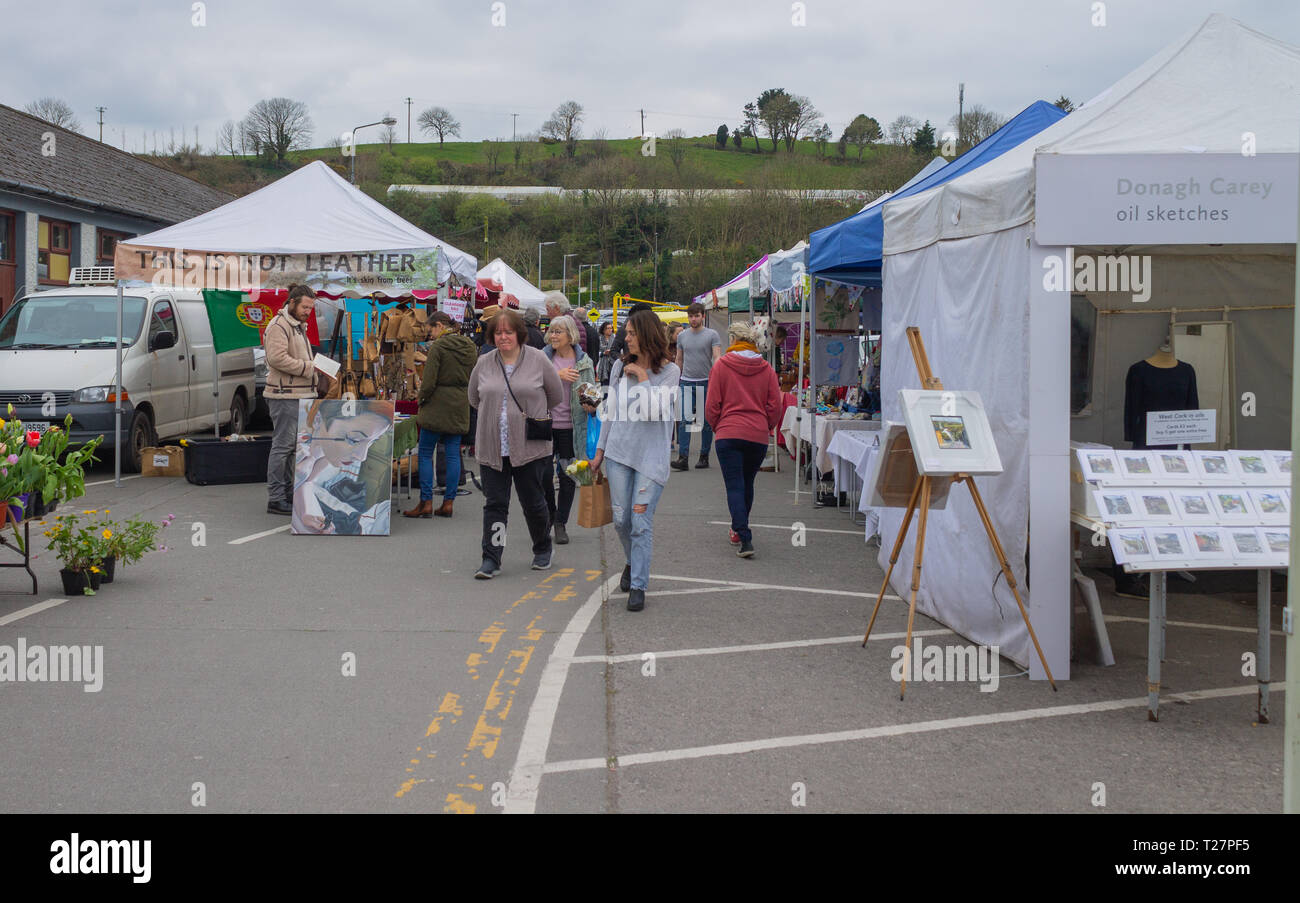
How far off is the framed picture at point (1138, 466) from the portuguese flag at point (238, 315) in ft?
34.5

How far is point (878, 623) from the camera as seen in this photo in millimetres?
7137

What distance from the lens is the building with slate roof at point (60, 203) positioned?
24.0 meters

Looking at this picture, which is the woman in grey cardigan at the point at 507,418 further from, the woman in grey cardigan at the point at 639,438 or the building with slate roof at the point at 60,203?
the building with slate roof at the point at 60,203

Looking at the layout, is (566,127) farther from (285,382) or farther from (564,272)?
(285,382)

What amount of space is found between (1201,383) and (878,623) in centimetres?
381

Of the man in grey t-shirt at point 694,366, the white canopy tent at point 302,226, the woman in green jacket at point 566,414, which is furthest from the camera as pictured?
the man in grey t-shirt at point 694,366

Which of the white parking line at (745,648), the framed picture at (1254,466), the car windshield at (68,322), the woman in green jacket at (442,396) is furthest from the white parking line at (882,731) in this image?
the car windshield at (68,322)

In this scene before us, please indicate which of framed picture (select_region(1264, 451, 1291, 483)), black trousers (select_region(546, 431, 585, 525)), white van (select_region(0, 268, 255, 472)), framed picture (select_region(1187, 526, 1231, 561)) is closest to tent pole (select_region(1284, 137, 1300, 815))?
framed picture (select_region(1187, 526, 1231, 561))

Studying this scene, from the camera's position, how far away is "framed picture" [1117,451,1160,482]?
565 centimetres

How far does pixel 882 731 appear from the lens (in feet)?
16.7

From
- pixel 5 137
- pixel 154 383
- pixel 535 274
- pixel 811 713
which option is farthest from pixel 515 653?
pixel 535 274

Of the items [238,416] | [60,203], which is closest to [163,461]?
[238,416]

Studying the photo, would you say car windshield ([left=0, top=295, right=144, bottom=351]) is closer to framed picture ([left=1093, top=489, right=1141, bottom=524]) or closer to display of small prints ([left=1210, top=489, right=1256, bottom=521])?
framed picture ([left=1093, top=489, right=1141, bottom=524])

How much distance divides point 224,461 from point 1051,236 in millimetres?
9856
